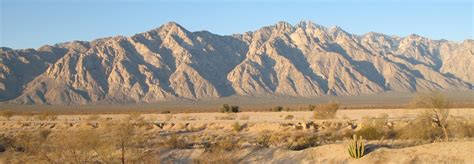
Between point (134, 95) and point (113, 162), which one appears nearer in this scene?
point (113, 162)

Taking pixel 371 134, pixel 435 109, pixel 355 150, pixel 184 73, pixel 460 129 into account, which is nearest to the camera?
pixel 355 150

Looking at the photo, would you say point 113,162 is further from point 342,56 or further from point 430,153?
point 342,56

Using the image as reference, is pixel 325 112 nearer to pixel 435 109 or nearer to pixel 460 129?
pixel 435 109

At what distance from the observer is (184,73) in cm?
16500

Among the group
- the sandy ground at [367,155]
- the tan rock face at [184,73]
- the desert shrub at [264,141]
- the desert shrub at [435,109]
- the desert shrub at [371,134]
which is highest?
the tan rock face at [184,73]

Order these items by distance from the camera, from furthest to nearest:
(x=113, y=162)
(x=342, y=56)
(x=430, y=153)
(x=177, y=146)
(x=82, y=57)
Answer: (x=342, y=56), (x=82, y=57), (x=177, y=146), (x=430, y=153), (x=113, y=162)

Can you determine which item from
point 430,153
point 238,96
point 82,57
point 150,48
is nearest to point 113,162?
point 430,153

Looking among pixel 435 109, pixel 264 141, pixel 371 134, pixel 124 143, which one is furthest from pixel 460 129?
pixel 124 143

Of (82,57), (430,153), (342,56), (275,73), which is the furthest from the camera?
(342,56)

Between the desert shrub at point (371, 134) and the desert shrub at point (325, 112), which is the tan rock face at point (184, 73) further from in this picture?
the desert shrub at point (371, 134)

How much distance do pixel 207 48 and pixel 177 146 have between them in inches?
6604

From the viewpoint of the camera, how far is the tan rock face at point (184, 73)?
153 metres

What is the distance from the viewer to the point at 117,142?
63.3ft

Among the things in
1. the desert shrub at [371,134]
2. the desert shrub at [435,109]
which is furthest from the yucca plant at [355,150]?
the desert shrub at [371,134]
